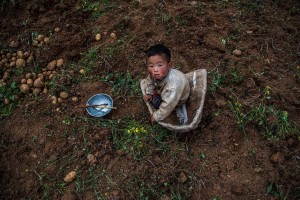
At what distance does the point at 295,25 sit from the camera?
3.50 meters

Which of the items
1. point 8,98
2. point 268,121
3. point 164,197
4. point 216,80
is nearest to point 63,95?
point 8,98

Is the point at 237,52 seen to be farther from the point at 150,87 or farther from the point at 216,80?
the point at 150,87

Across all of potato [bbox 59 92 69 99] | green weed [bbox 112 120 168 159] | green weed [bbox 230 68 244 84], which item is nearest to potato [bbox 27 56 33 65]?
potato [bbox 59 92 69 99]

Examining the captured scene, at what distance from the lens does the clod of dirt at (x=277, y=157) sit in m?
2.51

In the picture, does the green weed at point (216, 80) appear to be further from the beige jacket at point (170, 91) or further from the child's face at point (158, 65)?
the child's face at point (158, 65)

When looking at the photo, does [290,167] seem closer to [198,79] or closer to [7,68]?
[198,79]

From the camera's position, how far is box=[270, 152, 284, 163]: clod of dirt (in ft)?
8.25

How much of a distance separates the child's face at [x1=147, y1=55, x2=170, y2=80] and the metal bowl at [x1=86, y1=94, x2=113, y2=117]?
2.64 feet

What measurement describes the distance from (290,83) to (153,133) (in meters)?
1.65

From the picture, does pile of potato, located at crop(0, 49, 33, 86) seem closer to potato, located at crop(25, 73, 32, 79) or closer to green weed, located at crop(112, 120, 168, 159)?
potato, located at crop(25, 73, 32, 79)

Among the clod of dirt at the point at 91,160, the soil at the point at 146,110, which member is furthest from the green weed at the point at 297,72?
the clod of dirt at the point at 91,160

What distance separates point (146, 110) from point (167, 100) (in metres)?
0.54

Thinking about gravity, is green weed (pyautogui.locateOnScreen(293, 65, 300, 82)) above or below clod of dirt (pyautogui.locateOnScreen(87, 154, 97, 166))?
above

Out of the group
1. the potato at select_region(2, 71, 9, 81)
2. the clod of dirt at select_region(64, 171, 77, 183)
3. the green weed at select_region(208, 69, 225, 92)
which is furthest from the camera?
the potato at select_region(2, 71, 9, 81)
